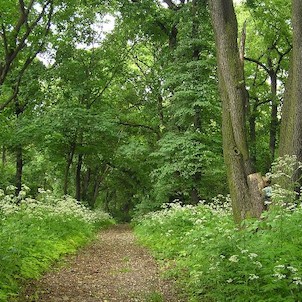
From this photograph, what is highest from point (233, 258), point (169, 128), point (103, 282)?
point (169, 128)

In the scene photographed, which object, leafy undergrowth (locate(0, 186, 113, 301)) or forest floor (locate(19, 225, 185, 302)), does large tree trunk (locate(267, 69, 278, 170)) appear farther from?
forest floor (locate(19, 225, 185, 302))

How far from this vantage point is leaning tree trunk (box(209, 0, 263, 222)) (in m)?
6.57

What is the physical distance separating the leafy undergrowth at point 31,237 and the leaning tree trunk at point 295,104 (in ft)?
15.1

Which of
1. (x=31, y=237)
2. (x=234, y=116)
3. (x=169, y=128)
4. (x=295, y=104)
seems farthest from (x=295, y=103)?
(x=169, y=128)

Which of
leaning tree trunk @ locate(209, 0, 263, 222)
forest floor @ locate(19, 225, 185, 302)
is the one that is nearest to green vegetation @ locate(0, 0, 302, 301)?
leaning tree trunk @ locate(209, 0, 263, 222)

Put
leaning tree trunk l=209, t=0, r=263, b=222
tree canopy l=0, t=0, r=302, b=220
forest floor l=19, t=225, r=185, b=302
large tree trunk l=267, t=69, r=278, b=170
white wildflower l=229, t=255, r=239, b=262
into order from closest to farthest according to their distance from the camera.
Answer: white wildflower l=229, t=255, r=239, b=262, forest floor l=19, t=225, r=185, b=302, leaning tree trunk l=209, t=0, r=263, b=222, tree canopy l=0, t=0, r=302, b=220, large tree trunk l=267, t=69, r=278, b=170

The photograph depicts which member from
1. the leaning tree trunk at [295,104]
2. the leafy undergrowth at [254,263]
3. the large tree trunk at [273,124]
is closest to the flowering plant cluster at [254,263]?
the leafy undergrowth at [254,263]

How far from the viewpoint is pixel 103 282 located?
6812mm

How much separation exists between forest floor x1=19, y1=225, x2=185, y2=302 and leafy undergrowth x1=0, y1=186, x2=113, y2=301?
259 mm

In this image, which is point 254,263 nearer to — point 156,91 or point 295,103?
point 295,103

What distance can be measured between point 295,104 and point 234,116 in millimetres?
1112

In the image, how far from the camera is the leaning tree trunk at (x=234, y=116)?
657 centimetres

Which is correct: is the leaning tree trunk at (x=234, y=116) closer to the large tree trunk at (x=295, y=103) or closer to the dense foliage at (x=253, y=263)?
the large tree trunk at (x=295, y=103)

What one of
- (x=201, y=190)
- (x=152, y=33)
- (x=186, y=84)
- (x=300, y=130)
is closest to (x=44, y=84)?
(x=152, y=33)
